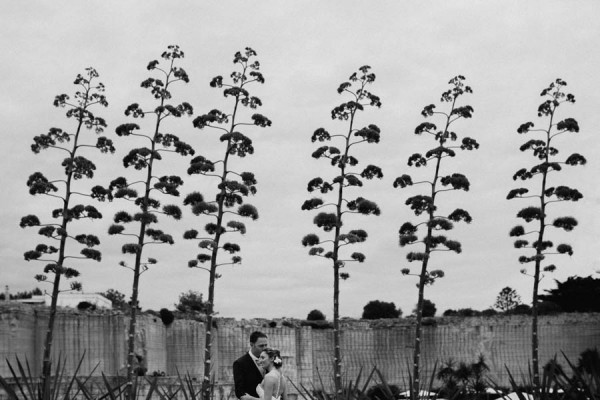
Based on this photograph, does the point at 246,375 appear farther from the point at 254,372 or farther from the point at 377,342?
the point at 377,342

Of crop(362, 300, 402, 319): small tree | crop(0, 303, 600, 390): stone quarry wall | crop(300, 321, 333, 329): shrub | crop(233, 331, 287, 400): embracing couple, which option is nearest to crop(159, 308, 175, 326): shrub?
crop(0, 303, 600, 390): stone quarry wall

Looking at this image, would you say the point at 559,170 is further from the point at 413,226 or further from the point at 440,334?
the point at 440,334

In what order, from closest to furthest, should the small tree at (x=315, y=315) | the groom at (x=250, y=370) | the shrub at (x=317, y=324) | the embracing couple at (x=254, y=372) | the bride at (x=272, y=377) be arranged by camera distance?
the bride at (x=272, y=377) → the embracing couple at (x=254, y=372) → the groom at (x=250, y=370) → the shrub at (x=317, y=324) → the small tree at (x=315, y=315)

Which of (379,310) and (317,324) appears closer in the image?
(317,324)

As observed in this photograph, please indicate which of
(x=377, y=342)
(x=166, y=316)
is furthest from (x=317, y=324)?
(x=166, y=316)

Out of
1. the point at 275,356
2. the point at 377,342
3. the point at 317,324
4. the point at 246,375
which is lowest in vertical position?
the point at 377,342

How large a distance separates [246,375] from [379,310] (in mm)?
76451

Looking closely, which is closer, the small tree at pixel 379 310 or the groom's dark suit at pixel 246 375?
the groom's dark suit at pixel 246 375

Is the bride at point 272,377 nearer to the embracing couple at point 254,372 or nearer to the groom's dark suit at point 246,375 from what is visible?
the embracing couple at point 254,372

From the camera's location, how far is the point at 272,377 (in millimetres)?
6965

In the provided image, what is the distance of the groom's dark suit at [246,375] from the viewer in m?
7.92

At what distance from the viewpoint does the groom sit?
25.7ft

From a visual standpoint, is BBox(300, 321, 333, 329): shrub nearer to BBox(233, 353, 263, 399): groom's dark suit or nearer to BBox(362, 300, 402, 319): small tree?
BBox(362, 300, 402, 319): small tree

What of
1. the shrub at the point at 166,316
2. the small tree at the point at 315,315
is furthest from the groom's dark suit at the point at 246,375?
the small tree at the point at 315,315
